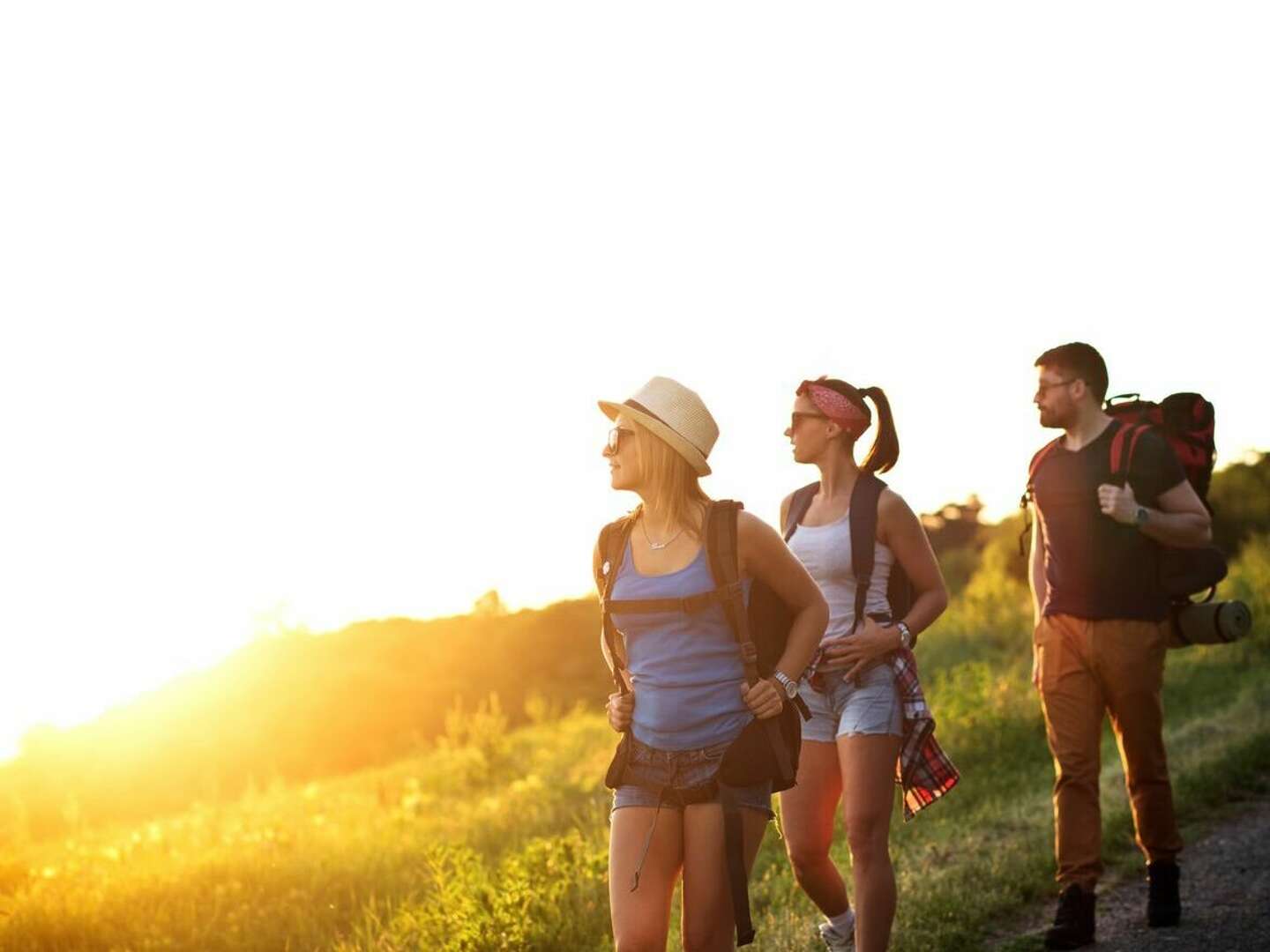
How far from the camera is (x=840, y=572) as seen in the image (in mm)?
5227

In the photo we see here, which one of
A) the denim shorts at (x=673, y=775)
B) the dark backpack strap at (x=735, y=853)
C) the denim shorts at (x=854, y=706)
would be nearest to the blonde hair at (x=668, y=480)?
the denim shorts at (x=673, y=775)

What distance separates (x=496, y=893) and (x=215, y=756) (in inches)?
849

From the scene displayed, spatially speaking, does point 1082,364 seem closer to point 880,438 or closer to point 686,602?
point 880,438

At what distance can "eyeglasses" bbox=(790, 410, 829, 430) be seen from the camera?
17.8 feet

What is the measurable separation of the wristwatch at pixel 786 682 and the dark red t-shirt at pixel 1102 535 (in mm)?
2709

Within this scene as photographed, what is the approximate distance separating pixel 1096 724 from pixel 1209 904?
1146mm

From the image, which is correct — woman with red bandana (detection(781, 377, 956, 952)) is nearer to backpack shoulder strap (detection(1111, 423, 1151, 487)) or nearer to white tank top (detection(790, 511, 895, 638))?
white tank top (detection(790, 511, 895, 638))

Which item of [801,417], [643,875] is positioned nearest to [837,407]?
[801,417]

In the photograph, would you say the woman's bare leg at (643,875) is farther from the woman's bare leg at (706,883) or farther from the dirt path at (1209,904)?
the dirt path at (1209,904)

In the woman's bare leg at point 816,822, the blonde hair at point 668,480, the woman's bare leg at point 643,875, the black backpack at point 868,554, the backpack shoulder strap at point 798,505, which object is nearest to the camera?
the woman's bare leg at point 643,875

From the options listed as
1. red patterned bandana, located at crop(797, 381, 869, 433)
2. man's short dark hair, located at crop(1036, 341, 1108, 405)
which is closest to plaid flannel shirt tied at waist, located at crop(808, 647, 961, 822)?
red patterned bandana, located at crop(797, 381, 869, 433)

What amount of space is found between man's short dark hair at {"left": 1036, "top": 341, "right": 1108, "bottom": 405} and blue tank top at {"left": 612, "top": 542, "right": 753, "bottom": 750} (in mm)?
2978

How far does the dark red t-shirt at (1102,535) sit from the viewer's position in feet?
19.7

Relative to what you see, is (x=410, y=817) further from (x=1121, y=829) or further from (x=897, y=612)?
(x=897, y=612)
